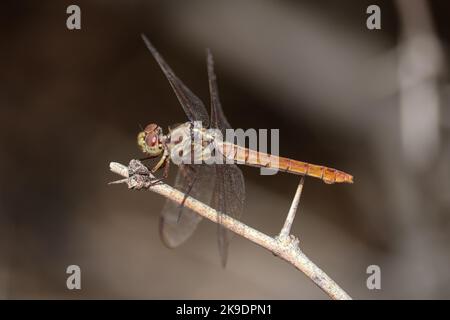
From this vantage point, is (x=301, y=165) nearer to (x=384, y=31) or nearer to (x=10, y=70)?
(x=384, y=31)

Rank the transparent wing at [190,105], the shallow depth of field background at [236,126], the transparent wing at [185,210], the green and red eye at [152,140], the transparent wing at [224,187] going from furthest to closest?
the shallow depth of field background at [236,126] < the transparent wing at [190,105] < the green and red eye at [152,140] < the transparent wing at [185,210] < the transparent wing at [224,187]

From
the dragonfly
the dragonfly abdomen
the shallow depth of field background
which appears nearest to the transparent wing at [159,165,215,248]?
the dragonfly

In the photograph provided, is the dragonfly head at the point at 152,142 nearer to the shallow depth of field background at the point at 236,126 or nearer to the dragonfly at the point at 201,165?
the dragonfly at the point at 201,165

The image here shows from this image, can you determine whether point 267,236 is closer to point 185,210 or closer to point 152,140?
point 185,210

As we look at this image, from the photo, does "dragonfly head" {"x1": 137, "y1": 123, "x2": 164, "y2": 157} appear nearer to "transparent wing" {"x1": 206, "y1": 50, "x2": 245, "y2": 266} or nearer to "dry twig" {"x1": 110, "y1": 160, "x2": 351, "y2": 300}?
"transparent wing" {"x1": 206, "y1": 50, "x2": 245, "y2": 266}

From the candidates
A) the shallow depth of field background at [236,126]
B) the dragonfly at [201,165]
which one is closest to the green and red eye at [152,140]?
the dragonfly at [201,165]

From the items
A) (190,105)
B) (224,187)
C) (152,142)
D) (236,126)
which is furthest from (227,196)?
(236,126)
